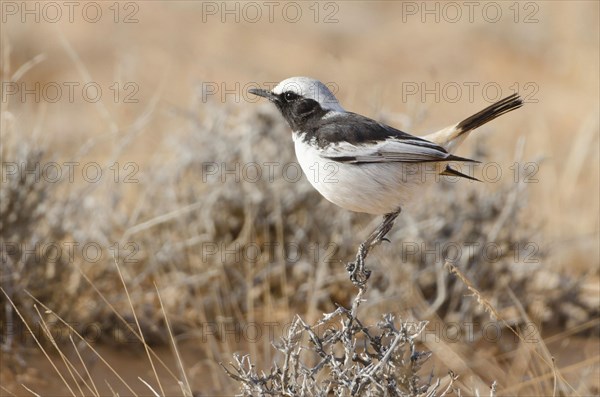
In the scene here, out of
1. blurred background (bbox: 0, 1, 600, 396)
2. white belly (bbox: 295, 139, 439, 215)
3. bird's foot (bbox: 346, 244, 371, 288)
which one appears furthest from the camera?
blurred background (bbox: 0, 1, 600, 396)

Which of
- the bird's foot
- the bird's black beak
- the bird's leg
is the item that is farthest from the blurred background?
the bird's black beak

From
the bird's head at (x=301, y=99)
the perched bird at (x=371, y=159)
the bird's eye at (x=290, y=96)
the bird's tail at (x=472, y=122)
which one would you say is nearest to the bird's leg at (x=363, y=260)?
the perched bird at (x=371, y=159)

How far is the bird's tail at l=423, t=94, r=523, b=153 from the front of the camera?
13.1 ft

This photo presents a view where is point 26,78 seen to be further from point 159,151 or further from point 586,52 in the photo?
point 586,52

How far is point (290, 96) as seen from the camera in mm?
4328

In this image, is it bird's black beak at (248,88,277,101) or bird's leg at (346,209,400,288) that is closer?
bird's leg at (346,209,400,288)

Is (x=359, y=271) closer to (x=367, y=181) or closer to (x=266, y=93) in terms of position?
(x=367, y=181)

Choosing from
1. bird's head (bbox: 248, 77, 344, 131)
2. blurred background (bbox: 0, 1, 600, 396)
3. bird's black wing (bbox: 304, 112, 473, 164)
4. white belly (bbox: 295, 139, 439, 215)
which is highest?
bird's head (bbox: 248, 77, 344, 131)

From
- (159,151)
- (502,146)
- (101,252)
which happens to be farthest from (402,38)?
(101,252)

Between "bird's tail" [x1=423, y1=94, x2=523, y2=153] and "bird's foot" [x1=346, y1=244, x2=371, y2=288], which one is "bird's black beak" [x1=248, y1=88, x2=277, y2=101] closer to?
"bird's tail" [x1=423, y1=94, x2=523, y2=153]

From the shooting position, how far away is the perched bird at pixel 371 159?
387 centimetres

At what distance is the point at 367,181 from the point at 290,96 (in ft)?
2.17

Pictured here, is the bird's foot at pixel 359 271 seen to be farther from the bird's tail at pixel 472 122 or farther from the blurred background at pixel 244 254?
the blurred background at pixel 244 254

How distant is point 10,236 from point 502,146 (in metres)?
6.06
